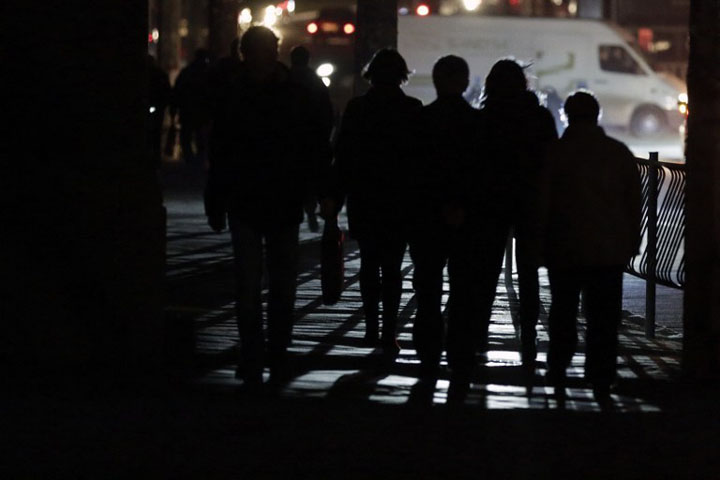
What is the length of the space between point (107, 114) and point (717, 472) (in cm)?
368

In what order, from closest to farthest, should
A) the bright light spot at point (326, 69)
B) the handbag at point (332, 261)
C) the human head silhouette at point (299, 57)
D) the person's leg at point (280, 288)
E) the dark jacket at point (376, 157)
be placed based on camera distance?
the person's leg at point (280, 288) < the handbag at point (332, 261) < the dark jacket at point (376, 157) < the human head silhouette at point (299, 57) < the bright light spot at point (326, 69)

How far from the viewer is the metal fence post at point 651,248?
11.7m

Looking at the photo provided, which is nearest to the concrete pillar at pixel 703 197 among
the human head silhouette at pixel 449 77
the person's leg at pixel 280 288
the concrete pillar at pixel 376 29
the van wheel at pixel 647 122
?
the human head silhouette at pixel 449 77

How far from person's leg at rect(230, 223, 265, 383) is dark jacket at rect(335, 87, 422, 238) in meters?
1.50

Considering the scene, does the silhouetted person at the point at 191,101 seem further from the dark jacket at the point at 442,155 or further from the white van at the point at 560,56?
the white van at the point at 560,56

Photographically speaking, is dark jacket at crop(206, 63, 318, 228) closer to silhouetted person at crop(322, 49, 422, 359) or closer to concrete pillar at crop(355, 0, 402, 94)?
silhouetted person at crop(322, 49, 422, 359)

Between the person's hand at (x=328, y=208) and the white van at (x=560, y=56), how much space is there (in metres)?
28.5

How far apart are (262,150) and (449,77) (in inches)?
45.0

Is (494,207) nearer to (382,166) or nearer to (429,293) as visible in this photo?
(429,293)

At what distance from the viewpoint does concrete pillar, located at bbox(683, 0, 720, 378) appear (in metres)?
9.33

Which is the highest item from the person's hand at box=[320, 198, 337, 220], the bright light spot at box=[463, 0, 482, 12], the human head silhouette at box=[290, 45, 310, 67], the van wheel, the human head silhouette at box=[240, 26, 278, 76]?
the bright light spot at box=[463, 0, 482, 12]

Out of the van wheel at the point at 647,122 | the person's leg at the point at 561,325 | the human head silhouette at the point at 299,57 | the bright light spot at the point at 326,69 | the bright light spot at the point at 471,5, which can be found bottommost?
the van wheel at the point at 647,122

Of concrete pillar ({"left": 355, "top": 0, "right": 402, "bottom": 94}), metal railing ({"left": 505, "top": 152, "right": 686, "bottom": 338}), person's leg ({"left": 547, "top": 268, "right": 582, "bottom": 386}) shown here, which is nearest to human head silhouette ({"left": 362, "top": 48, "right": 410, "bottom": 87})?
person's leg ({"left": 547, "top": 268, "right": 582, "bottom": 386})

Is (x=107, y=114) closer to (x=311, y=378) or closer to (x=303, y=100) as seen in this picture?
(x=303, y=100)
